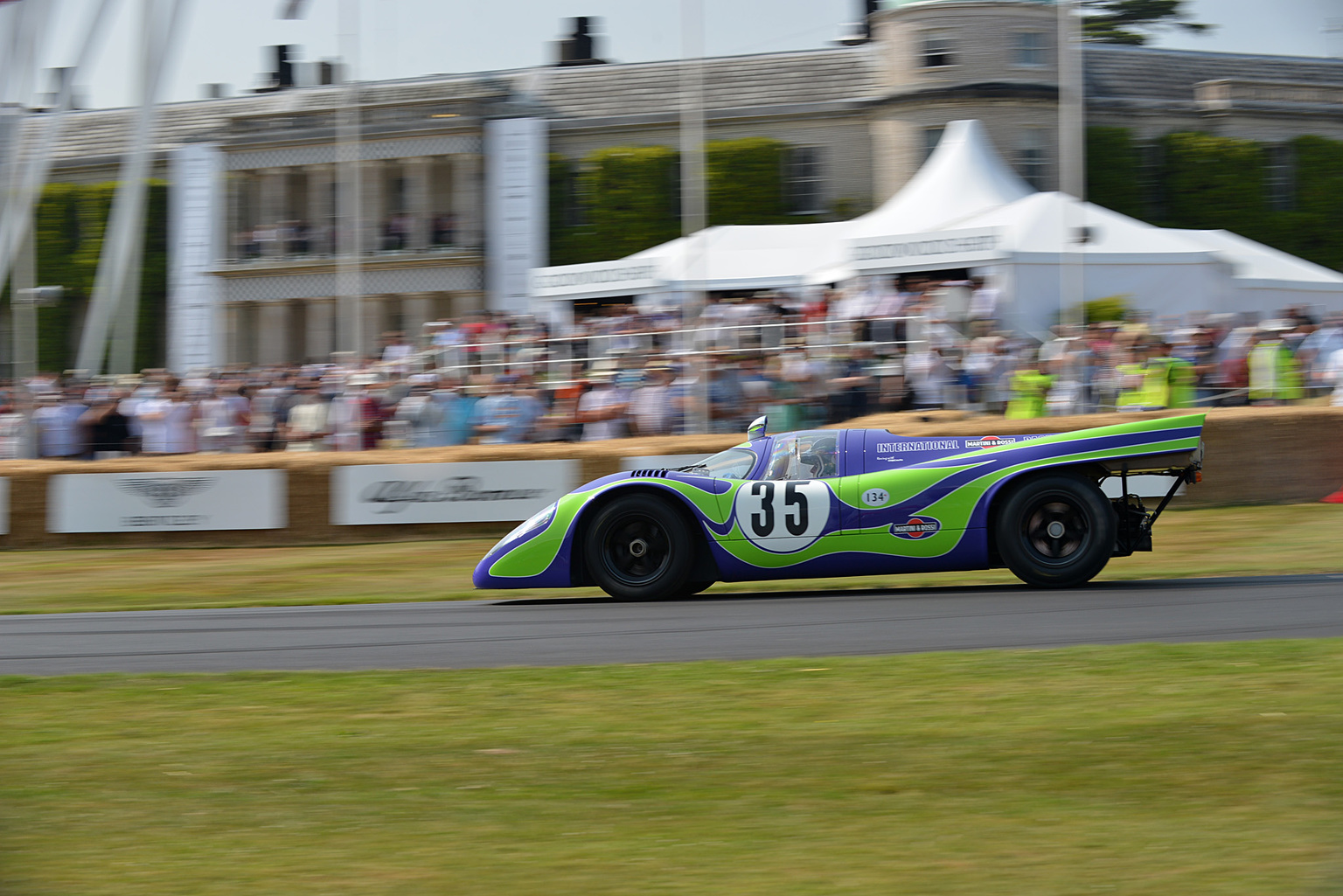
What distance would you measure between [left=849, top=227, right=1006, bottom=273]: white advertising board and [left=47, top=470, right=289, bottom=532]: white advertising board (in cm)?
1207

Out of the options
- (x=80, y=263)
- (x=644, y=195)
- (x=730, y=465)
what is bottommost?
(x=730, y=465)

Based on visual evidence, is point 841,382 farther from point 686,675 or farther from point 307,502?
point 686,675

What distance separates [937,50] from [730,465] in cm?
3057

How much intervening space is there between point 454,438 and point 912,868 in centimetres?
1447

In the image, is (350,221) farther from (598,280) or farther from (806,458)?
(806,458)

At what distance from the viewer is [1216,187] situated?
39844 mm

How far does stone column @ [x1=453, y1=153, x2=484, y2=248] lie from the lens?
42.9 meters

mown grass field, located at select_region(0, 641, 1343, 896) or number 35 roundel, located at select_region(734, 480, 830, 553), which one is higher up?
number 35 roundel, located at select_region(734, 480, 830, 553)

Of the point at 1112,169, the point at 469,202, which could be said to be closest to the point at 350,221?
the point at 469,202

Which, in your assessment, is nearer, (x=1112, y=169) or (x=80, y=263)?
(x=1112, y=169)

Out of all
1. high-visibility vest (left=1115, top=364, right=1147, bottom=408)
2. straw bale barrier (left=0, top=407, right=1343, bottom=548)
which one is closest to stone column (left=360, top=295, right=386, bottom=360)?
straw bale barrier (left=0, top=407, right=1343, bottom=548)

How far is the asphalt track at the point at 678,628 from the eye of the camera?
8.07 meters

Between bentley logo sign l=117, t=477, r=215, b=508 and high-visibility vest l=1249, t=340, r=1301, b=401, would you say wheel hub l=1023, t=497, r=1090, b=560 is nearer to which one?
high-visibility vest l=1249, t=340, r=1301, b=401

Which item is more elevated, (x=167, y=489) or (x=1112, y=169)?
(x=1112, y=169)
